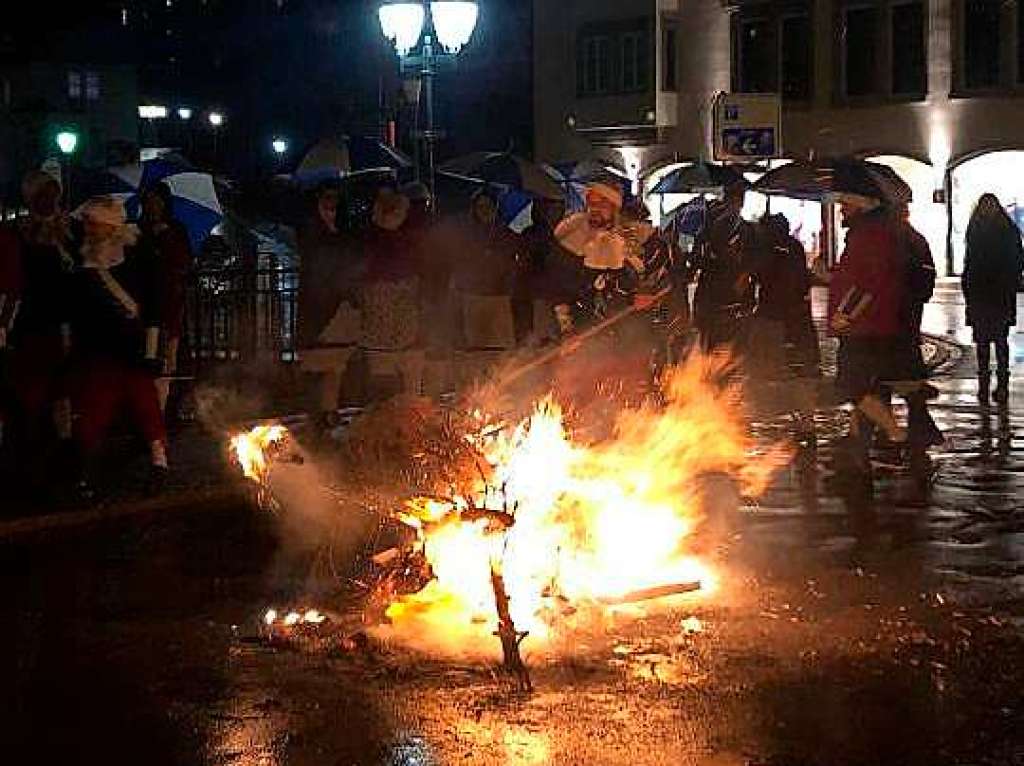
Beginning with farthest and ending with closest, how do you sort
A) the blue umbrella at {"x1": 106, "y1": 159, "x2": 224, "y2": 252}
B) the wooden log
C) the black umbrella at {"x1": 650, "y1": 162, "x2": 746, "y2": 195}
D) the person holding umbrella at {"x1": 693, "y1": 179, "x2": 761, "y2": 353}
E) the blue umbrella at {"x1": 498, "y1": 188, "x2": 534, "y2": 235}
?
the black umbrella at {"x1": 650, "y1": 162, "x2": 746, "y2": 195} < the blue umbrella at {"x1": 498, "y1": 188, "x2": 534, "y2": 235} < the blue umbrella at {"x1": 106, "y1": 159, "x2": 224, "y2": 252} < the person holding umbrella at {"x1": 693, "y1": 179, "x2": 761, "y2": 353} < the wooden log

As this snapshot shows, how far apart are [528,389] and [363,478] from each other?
3293 millimetres

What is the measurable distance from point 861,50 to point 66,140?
1961 centimetres

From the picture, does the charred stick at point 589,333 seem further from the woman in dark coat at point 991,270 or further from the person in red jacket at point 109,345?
the woman in dark coat at point 991,270

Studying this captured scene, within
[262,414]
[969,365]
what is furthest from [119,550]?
[969,365]

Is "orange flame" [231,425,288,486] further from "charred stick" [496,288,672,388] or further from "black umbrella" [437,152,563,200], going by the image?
"black umbrella" [437,152,563,200]

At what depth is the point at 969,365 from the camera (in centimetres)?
2170

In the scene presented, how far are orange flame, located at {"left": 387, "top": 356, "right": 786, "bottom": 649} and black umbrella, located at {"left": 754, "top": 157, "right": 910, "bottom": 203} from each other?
14.8ft

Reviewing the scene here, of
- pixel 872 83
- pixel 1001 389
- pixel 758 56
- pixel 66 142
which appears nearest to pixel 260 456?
pixel 1001 389

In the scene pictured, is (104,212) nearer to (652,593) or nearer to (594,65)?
(652,593)

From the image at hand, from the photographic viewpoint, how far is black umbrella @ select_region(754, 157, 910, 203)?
555 inches

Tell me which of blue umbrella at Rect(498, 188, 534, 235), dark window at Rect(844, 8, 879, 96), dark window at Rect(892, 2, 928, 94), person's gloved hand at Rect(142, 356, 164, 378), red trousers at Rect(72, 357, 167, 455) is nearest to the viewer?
red trousers at Rect(72, 357, 167, 455)

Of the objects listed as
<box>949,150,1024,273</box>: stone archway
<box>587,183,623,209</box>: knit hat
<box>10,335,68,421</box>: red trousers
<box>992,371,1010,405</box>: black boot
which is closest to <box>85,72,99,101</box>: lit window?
<box>949,150,1024,273</box>: stone archway

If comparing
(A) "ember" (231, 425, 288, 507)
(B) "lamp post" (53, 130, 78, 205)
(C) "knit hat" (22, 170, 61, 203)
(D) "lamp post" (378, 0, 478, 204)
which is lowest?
(A) "ember" (231, 425, 288, 507)

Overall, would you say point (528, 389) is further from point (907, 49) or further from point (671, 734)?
point (907, 49)
